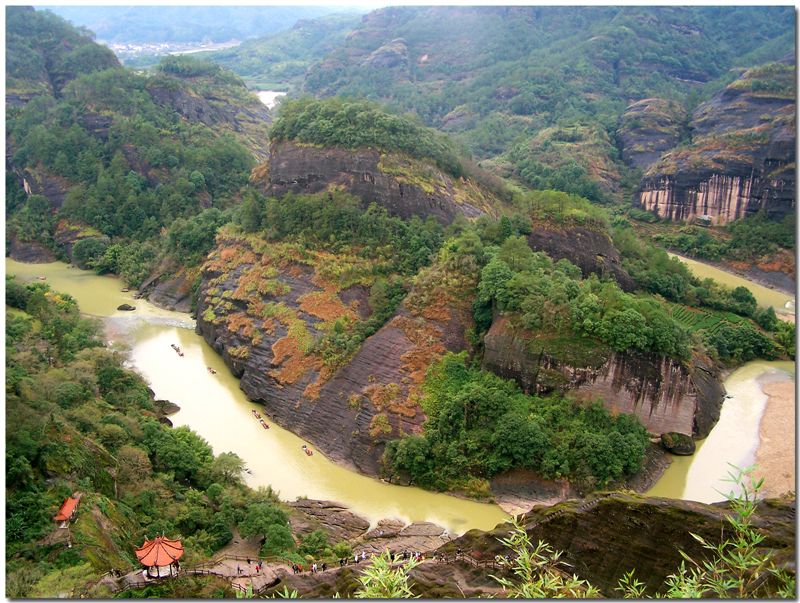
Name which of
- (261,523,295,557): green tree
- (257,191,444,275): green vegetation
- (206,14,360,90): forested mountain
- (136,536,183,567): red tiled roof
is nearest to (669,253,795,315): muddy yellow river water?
(257,191,444,275): green vegetation

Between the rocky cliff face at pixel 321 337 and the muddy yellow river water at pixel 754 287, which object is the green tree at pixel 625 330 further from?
the muddy yellow river water at pixel 754 287

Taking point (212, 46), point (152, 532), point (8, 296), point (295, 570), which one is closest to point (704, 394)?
point (295, 570)

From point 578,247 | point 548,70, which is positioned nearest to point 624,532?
point 578,247

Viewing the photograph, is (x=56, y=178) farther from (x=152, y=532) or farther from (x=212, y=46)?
(x=212, y=46)

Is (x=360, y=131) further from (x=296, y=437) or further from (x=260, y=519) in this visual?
(x=260, y=519)

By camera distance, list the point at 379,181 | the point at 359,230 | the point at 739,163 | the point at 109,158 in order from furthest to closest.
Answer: the point at 109,158
the point at 739,163
the point at 379,181
the point at 359,230
